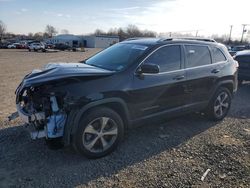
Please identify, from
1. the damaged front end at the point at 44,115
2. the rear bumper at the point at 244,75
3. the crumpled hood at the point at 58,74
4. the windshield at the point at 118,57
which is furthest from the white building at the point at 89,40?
the damaged front end at the point at 44,115

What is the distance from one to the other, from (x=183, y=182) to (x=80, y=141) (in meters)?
1.56

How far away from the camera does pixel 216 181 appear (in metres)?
3.56

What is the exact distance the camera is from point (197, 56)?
5.26m

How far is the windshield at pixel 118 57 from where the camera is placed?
A: 14.4ft

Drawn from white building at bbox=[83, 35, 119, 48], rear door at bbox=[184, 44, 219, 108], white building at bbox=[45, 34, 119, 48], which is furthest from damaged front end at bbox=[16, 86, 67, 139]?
white building at bbox=[45, 34, 119, 48]

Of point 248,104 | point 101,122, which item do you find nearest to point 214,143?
point 101,122

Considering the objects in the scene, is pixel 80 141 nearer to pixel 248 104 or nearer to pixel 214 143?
pixel 214 143

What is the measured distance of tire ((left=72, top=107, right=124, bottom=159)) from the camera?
3.77 meters

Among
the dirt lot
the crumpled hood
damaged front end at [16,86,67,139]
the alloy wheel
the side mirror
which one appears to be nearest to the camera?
the dirt lot

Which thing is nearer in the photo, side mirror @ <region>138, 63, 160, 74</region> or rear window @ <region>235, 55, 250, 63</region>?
side mirror @ <region>138, 63, 160, 74</region>

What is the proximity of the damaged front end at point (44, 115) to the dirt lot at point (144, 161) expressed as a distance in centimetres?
54

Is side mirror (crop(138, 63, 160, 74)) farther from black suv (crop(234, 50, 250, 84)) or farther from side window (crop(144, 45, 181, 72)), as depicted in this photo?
black suv (crop(234, 50, 250, 84))

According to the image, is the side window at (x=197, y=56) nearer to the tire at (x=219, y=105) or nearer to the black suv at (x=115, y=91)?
the black suv at (x=115, y=91)

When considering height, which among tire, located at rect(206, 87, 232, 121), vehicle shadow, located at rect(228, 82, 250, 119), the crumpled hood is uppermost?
the crumpled hood
